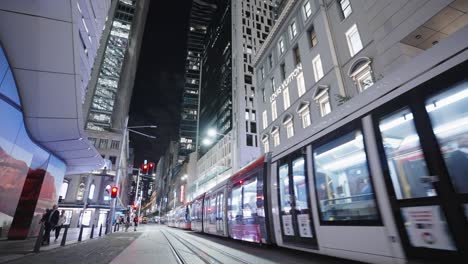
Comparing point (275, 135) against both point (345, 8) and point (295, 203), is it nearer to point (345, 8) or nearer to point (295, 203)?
point (345, 8)

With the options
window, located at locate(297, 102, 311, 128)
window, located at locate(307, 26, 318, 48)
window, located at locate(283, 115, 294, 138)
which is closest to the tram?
window, located at locate(297, 102, 311, 128)

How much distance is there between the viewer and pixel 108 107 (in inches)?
2886

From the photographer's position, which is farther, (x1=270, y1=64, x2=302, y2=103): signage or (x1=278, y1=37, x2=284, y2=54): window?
(x1=278, y1=37, x2=284, y2=54): window

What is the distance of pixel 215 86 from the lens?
292 ft

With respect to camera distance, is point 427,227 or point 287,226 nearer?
point 427,227

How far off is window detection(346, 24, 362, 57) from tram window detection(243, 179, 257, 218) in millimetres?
14118

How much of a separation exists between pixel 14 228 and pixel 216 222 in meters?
10.3

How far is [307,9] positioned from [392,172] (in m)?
24.0

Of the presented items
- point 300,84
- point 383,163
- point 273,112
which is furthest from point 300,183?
point 273,112

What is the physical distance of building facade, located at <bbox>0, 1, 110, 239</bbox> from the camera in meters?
6.46

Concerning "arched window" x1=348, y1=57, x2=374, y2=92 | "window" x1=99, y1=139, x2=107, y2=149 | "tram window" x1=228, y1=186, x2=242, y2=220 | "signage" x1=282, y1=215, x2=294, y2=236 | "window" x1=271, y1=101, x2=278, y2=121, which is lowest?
"signage" x1=282, y1=215, x2=294, y2=236

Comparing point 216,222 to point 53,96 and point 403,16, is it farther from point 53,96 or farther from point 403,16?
point 403,16

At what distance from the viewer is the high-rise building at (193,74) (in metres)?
120

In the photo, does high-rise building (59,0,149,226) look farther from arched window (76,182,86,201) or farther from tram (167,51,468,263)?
tram (167,51,468,263)
